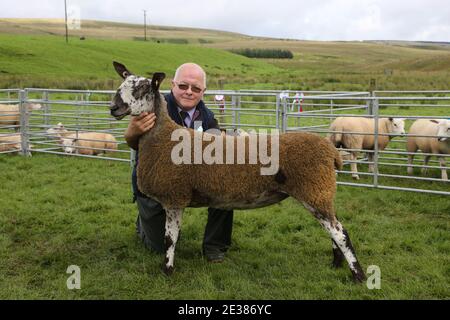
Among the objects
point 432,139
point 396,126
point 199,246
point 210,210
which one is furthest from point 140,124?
point 396,126

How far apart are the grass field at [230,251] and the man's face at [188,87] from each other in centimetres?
145

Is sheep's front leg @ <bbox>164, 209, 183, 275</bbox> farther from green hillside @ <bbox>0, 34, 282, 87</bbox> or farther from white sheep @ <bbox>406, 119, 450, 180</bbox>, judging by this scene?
green hillside @ <bbox>0, 34, 282, 87</bbox>

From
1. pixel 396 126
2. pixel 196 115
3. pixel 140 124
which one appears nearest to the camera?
pixel 140 124

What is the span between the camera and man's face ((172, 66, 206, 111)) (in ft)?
14.0

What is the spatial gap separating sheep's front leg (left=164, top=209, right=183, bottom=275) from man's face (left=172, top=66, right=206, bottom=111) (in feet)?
3.31

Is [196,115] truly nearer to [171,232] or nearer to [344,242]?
[171,232]

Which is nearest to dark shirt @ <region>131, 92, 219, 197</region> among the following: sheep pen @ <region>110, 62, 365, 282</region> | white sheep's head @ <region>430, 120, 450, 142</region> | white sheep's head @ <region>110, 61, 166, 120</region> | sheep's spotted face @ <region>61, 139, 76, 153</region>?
sheep pen @ <region>110, 62, 365, 282</region>

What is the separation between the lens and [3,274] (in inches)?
164

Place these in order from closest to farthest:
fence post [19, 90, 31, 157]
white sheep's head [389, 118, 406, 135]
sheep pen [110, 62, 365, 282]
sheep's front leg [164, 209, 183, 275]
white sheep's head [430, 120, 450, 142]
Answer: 1. sheep pen [110, 62, 365, 282]
2. sheep's front leg [164, 209, 183, 275]
3. white sheep's head [430, 120, 450, 142]
4. white sheep's head [389, 118, 406, 135]
5. fence post [19, 90, 31, 157]

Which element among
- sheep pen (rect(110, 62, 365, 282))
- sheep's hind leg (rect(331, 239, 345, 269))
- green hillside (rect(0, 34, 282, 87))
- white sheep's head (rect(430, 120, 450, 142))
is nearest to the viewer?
sheep pen (rect(110, 62, 365, 282))

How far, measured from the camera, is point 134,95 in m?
3.67

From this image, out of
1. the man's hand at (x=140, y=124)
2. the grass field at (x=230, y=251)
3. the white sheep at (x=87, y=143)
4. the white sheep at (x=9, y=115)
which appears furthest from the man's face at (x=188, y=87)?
the white sheep at (x=9, y=115)

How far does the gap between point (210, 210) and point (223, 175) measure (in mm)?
903

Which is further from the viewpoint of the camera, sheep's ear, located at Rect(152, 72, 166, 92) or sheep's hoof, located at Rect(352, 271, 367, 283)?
sheep's hoof, located at Rect(352, 271, 367, 283)
